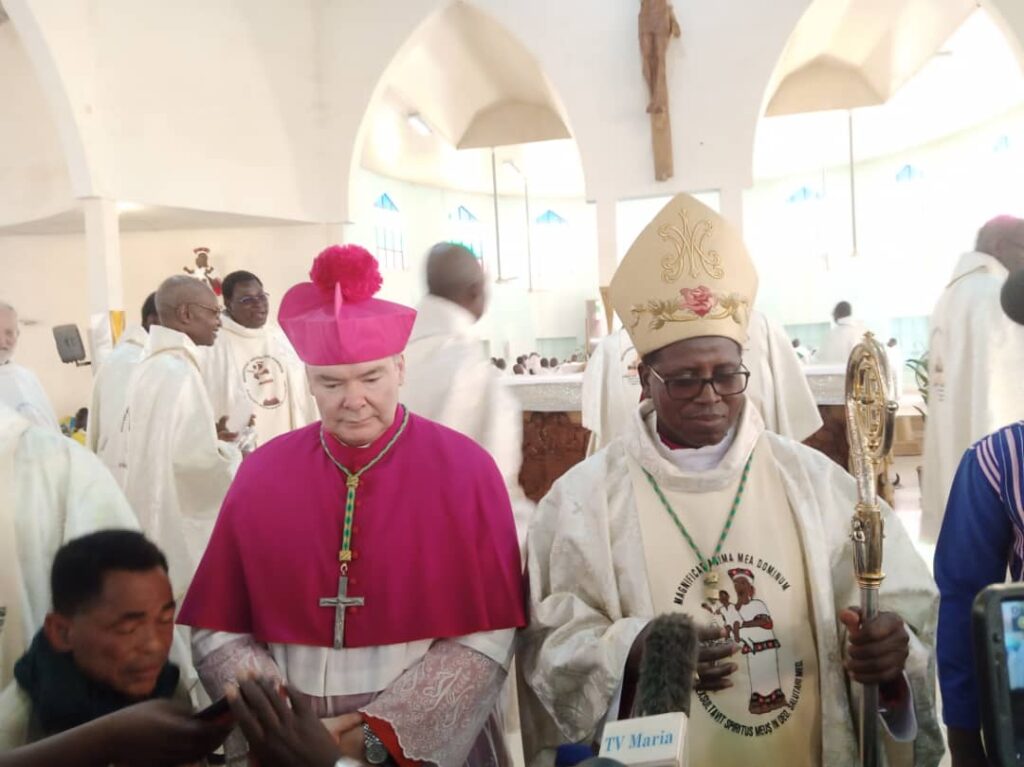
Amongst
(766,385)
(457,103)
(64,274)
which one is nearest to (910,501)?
(766,385)

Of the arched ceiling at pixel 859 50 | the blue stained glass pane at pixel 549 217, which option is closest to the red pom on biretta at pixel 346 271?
the arched ceiling at pixel 859 50

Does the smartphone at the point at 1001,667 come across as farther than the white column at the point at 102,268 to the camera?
No

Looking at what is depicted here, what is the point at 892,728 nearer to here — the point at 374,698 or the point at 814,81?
the point at 374,698

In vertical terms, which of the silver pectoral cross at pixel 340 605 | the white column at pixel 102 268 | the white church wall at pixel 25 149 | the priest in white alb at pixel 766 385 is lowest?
the silver pectoral cross at pixel 340 605

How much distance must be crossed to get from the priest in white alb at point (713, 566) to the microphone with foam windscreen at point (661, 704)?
1.67 ft

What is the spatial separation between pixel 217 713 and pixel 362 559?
0.53 m

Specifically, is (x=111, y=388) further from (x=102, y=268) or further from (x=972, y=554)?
(x=102, y=268)

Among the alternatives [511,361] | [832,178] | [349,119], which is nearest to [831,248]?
[832,178]

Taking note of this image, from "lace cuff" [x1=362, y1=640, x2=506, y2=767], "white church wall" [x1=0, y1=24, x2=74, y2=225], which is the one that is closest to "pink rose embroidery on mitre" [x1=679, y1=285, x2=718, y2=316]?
"lace cuff" [x1=362, y1=640, x2=506, y2=767]

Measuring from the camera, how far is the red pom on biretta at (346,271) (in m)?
2.08

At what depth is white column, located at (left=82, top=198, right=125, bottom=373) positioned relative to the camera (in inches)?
398

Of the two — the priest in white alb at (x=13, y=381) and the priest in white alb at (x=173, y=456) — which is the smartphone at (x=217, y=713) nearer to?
the priest in white alb at (x=173, y=456)

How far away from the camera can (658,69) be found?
10469mm

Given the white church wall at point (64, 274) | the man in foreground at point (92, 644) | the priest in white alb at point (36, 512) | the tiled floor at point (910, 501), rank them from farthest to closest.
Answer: the white church wall at point (64, 274), the tiled floor at point (910, 501), the priest in white alb at point (36, 512), the man in foreground at point (92, 644)
